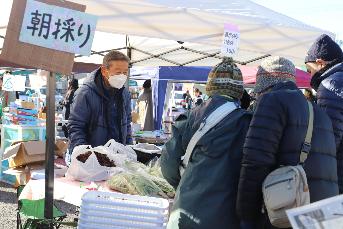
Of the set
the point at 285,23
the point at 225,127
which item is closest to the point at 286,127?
the point at 225,127

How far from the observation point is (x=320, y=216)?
4.01 ft

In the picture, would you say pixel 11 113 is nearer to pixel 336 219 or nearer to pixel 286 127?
pixel 286 127

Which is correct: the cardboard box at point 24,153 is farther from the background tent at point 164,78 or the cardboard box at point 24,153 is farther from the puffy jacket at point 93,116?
the background tent at point 164,78

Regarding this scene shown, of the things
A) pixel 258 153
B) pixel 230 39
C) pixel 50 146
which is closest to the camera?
pixel 258 153

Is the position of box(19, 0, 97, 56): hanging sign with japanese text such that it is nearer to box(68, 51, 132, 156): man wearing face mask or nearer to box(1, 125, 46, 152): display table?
box(68, 51, 132, 156): man wearing face mask

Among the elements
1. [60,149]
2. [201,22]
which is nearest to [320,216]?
[201,22]

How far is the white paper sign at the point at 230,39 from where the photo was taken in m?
→ 4.31

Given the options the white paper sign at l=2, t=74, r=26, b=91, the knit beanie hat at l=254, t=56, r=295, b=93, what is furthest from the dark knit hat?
the white paper sign at l=2, t=74, r=26, b=91

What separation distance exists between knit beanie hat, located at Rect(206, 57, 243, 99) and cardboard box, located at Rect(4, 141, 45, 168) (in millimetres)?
4307

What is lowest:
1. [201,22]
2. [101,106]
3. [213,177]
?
[213,177]

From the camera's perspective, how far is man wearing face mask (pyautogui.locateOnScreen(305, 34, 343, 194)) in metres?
2.69

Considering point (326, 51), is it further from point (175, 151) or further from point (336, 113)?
point (175, 151)

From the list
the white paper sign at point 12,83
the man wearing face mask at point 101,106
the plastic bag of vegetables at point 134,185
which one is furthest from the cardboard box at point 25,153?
the white paper sign at point 12,83

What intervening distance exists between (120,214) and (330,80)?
153 cm
